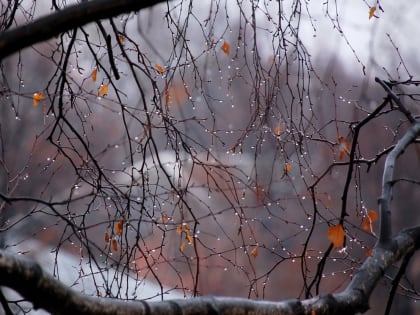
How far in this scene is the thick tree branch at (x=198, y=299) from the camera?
1249 millimetres

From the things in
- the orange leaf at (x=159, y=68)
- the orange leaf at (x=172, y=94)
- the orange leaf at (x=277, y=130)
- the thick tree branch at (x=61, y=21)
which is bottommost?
the thick tree branch at (x=61, y=21)

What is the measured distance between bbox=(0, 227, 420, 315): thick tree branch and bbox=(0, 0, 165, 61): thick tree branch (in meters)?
0.35

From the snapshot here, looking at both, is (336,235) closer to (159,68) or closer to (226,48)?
(159,68)

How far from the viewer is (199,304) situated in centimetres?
140

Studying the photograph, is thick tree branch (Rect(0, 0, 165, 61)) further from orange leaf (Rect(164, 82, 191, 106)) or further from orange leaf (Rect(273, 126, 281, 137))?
orange leaf (Rect(273, 126, 281, 137))

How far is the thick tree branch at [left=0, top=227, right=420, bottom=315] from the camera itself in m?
1.25

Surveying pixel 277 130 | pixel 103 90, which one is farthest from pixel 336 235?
pixel 103 90

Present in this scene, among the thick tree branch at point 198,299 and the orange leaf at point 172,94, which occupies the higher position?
the orange leaf at point 172,94

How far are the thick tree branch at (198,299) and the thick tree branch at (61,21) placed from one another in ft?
1.14

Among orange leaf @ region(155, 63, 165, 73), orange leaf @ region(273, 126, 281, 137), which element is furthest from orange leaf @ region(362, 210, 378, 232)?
orange leaf @ region(155, 63, 165, 73)

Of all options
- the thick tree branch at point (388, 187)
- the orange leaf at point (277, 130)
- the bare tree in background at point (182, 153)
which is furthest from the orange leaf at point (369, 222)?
the orange leaf at point (277, 130)

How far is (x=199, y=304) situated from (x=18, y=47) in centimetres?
57

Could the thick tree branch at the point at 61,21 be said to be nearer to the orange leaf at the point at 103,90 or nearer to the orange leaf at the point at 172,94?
the orange leaf at the point at 172,94

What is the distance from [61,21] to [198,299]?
1.84ft
